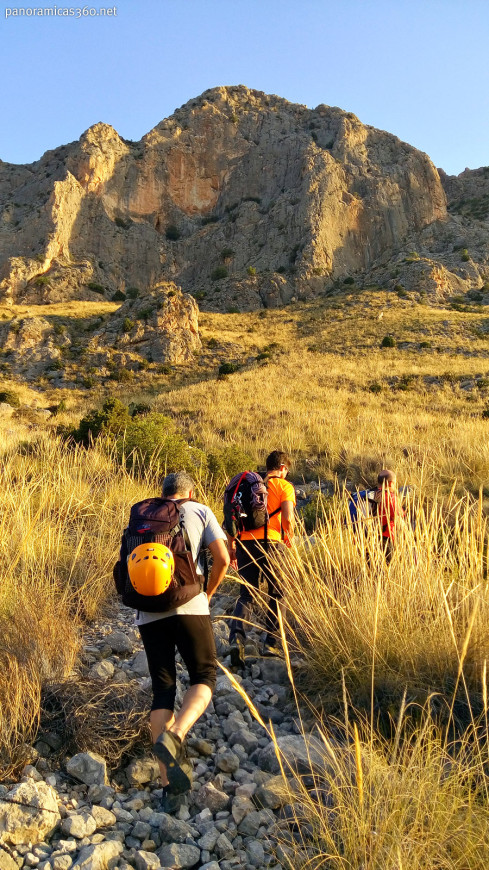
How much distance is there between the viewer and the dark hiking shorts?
3.02 meters

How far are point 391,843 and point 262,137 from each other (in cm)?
7479

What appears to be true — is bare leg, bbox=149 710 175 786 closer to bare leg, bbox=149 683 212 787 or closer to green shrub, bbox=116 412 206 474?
bare leg, bbox=149 683 212 787

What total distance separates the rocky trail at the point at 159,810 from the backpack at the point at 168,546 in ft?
2.44

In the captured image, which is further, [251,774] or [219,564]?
[219,564]

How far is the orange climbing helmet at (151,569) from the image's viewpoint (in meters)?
2.85

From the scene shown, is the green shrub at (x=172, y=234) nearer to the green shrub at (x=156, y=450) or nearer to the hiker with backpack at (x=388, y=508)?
the green shrub at (x=156, y=450)

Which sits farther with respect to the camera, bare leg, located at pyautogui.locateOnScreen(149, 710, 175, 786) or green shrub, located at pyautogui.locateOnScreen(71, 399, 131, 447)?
green shrub, located at pyautogui.locateOnScreen(71, 399, 131, 447)

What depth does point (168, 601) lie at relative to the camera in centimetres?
291

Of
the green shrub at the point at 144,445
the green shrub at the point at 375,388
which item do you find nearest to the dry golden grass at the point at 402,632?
the green shrub at the point at 144,445

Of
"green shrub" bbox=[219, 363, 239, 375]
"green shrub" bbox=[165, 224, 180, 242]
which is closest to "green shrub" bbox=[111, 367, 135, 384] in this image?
"green shrub" bbox=[219, 363, 239, 375]

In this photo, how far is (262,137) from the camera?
220 feet

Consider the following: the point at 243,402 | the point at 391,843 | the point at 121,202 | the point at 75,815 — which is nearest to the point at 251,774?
the point at 75,815

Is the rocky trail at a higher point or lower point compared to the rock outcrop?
lower

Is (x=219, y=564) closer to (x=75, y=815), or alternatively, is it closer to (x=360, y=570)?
(x=360, y=570)
